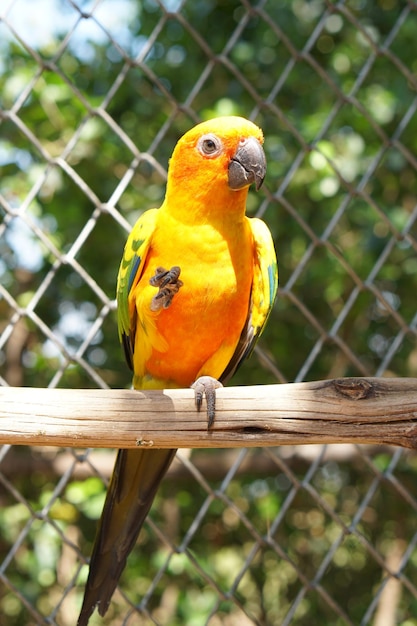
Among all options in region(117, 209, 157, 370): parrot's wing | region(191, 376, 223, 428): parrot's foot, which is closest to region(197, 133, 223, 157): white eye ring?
region(117, 209, 157, 370): parrot's wing

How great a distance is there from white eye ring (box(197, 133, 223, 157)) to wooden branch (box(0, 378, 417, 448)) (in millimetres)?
537

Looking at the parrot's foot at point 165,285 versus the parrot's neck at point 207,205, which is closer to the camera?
the parrot's foot at point 165,285

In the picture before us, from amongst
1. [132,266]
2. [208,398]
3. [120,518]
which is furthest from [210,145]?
[120,518]

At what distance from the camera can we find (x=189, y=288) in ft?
4.65

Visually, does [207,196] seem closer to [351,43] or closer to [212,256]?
[212,256]

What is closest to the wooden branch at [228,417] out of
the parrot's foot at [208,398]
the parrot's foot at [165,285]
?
the parrot's foot at [208,398]

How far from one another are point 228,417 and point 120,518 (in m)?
0.48

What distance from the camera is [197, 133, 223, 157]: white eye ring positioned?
143 centimetres

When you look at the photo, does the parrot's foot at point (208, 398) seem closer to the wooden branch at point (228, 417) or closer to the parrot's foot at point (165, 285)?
the wooden branch at point (228, 417)

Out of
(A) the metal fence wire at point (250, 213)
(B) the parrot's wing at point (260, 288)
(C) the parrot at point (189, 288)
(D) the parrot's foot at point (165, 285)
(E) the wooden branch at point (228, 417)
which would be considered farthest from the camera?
(A) the metal fence wire at point (250, 213)

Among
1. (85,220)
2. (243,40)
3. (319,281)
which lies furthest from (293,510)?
(243,40)

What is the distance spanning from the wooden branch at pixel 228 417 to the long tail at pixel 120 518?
1.27 feet

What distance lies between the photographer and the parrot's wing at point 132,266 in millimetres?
1468

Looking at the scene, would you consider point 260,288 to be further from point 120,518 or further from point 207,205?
point 120,518
